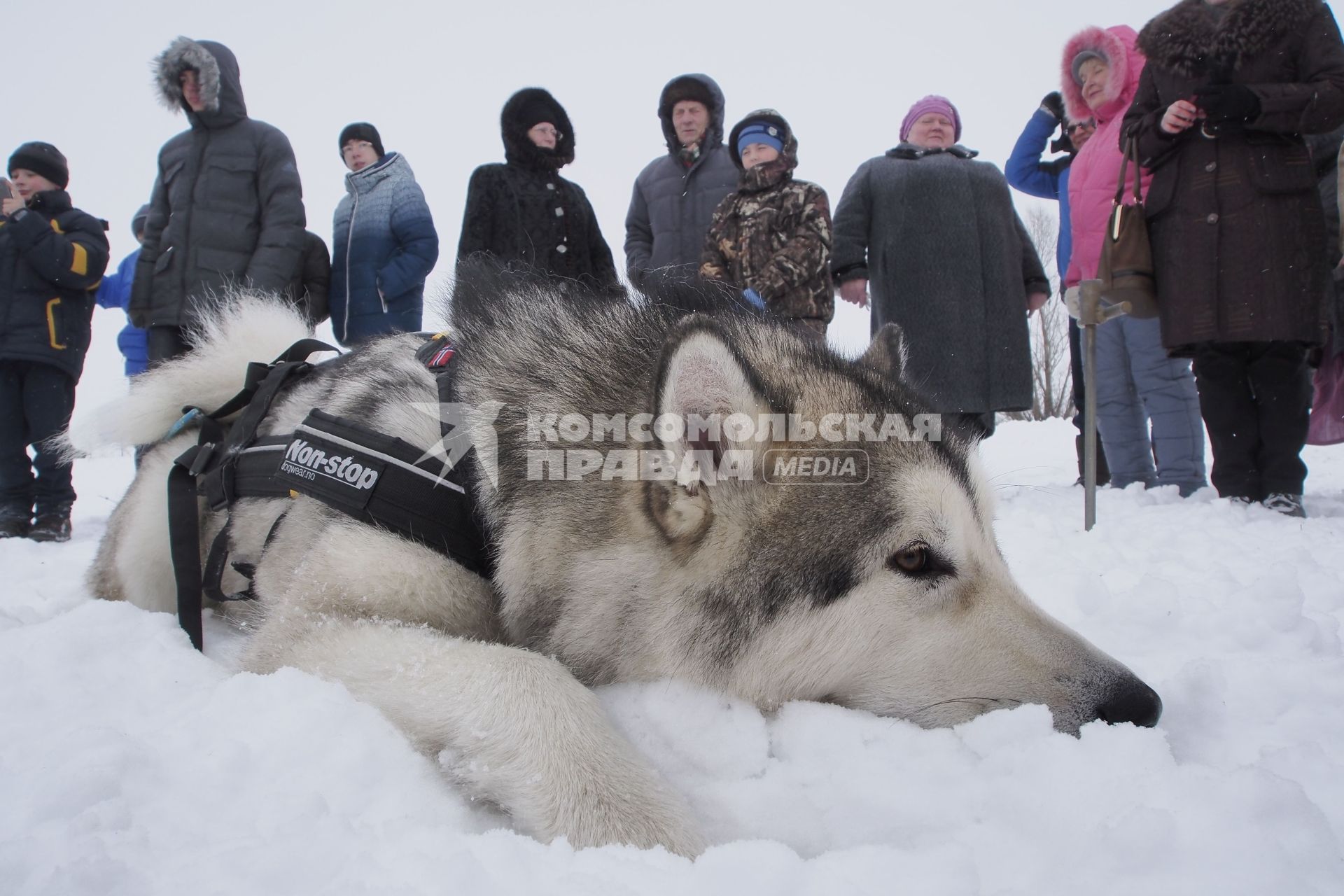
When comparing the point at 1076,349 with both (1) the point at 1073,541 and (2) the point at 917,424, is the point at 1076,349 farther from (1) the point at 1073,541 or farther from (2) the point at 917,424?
(2) the point at 917,424

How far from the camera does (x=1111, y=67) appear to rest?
5.18m

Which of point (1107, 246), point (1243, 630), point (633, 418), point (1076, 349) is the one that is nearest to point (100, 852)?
point (633, 418)

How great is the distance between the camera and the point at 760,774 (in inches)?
57.5

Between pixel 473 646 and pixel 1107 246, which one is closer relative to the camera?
pixel 473 646

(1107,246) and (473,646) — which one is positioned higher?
(1107,246)

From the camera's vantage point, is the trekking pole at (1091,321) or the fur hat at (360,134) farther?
the fur hat at (360,134)

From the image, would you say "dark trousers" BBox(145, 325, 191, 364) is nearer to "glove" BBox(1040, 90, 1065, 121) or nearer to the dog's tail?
the dog's tail

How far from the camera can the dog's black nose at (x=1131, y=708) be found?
1.42m

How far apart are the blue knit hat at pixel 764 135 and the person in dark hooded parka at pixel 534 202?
135 centimetres

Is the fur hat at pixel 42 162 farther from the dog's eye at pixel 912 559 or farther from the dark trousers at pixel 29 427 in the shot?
the dog's eye at pixel 912 559

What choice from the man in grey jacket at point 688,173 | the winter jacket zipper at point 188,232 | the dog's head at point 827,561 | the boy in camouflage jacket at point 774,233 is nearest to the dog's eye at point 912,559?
the dog's head at point 827,561

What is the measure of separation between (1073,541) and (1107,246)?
5.80 ft

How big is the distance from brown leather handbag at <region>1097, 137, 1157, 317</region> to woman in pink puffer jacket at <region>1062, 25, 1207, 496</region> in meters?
0.52

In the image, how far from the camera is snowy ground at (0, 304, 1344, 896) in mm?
1031
